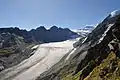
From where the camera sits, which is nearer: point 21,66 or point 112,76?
point 112,76

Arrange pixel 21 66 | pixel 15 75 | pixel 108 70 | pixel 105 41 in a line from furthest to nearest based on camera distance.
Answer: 1. pixel 21 66
2. pixel 15 75
3. pixel 105 41
4. pixel 108 70

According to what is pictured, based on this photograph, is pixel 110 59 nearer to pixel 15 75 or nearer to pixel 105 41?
pixel 105 41

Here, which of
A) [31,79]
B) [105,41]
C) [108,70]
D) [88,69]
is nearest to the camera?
[108,70]

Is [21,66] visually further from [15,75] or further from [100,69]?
[100,69]

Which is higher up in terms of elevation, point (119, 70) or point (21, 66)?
point (21, 66)

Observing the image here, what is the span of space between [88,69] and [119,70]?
521 inches

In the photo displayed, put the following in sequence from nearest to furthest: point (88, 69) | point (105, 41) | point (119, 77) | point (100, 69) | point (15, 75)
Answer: point (119, 77)
point (100, 69)
point (88, 69)
point (105, 41)
point (15, 75)

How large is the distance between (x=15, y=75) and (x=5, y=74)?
741 centimetres

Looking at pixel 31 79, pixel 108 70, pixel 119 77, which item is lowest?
pixel 119 77

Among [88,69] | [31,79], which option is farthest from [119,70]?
[31,79]

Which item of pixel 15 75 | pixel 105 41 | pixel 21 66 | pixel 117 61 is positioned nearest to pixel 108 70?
pixel 117 61

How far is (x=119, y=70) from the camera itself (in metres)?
38.8

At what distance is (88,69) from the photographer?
2032 inches

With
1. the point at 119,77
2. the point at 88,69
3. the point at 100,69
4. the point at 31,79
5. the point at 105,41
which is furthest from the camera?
the point at 31,79
